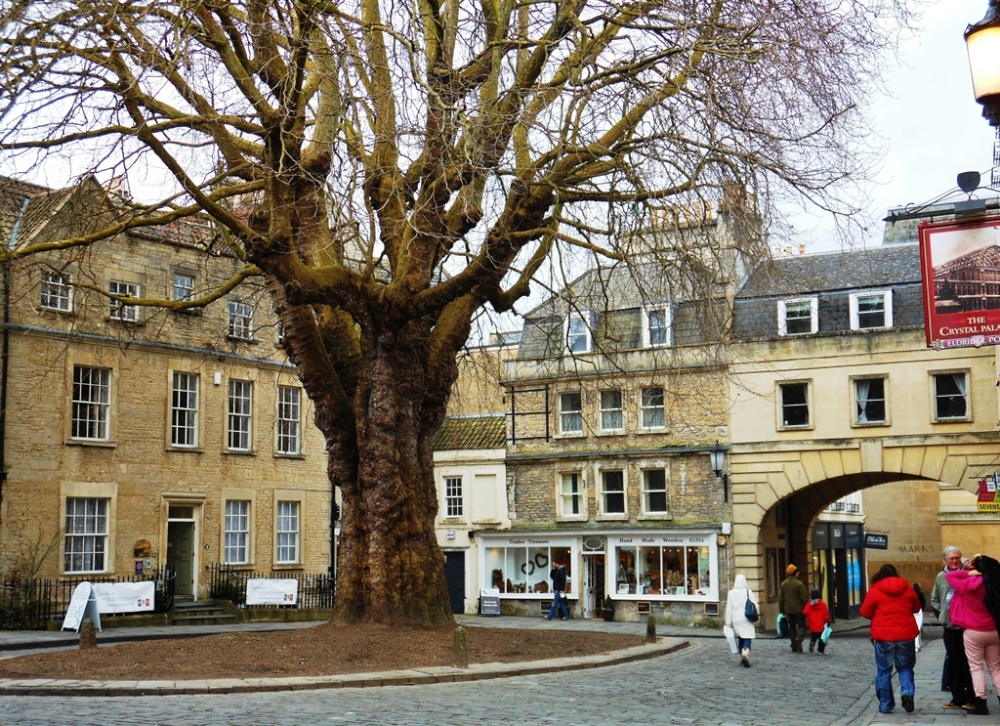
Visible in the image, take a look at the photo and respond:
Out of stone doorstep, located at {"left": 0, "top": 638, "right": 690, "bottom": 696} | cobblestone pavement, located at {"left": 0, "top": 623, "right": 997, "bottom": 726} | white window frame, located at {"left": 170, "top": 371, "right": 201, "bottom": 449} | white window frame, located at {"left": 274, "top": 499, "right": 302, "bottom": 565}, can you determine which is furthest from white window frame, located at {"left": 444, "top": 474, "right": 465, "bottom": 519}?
stone doorstep, located at {"left": 0, "top": 638, "right": 690, "bottom": 696}

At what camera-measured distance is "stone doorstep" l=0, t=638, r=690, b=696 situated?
47.0 feet

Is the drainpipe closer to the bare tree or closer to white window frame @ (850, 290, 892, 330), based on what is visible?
the bare tree

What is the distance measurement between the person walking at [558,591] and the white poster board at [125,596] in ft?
44.8

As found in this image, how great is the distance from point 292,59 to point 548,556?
28427mm

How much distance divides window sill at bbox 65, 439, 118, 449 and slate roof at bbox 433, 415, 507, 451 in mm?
14287

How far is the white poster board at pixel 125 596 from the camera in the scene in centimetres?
2953

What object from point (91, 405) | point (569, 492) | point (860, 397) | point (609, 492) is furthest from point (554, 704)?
point (569, 492)

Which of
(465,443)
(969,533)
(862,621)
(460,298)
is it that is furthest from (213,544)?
(969,533)

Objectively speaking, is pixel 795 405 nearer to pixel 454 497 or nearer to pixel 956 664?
pixel 454 497

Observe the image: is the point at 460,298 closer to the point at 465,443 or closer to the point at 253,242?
the point at 253,242

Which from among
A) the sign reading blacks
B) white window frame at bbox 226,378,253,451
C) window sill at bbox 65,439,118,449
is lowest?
the sign reading blacks

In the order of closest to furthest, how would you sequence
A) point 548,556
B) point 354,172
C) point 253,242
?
point 354,172, point 253,242, point 548,556

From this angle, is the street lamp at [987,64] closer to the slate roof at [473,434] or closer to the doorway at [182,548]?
the doorway at [182,548]

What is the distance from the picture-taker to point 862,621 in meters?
45.2
